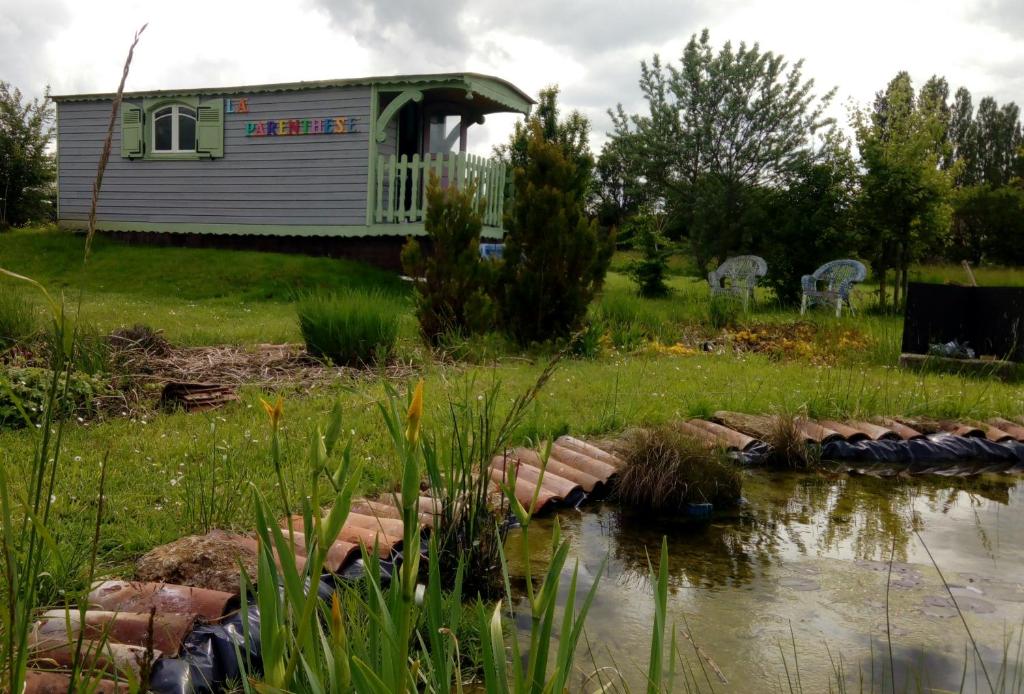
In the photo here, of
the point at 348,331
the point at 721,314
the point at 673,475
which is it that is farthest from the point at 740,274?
the point at 673,475

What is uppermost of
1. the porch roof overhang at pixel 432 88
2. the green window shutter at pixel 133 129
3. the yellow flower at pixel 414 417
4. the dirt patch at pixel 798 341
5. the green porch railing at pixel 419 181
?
the porch roof overhang at pixel 432 88

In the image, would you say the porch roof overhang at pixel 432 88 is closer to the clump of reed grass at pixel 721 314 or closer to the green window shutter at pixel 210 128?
the green window shutter at pixel 210 128

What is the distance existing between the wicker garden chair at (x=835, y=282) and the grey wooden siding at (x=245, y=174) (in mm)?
7599

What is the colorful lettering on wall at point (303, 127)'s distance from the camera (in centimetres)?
1498

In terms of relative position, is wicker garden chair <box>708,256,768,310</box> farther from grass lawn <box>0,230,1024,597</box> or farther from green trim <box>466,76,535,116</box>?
green trim <box>466,76,535,116</box>

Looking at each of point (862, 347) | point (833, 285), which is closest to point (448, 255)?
point (862, 347)

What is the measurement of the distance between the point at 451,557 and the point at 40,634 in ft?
3.94

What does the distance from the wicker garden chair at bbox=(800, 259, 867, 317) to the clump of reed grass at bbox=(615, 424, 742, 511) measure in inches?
380

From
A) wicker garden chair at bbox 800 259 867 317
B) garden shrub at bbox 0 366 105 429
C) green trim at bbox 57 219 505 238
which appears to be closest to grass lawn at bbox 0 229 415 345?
green trim at bbox 57 219 505 238

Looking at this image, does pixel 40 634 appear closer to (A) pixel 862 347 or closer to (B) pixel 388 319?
(B) pixel 388 319

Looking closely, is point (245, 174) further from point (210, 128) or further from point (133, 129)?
point (133, 129)

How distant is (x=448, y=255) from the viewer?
7.75 meters

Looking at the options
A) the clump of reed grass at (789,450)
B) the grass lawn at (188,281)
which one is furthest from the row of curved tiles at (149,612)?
the grass lawn at (188,281)

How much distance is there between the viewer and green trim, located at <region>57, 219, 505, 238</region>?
14.7m
